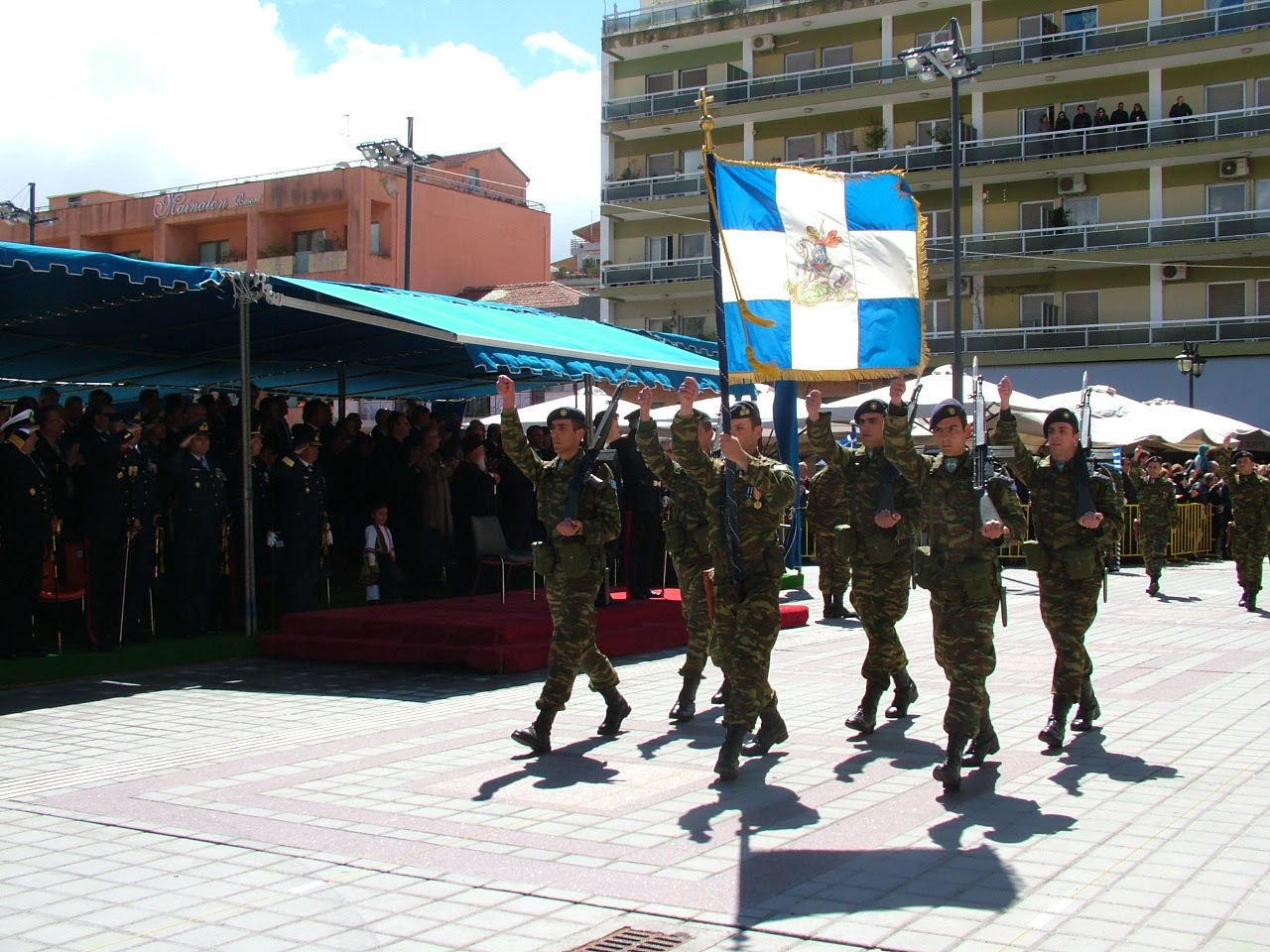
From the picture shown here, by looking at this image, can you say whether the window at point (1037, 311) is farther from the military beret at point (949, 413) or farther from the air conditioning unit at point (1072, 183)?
the military beret at point (949, 413)

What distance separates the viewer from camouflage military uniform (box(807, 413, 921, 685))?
341 inches

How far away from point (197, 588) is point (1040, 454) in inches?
308

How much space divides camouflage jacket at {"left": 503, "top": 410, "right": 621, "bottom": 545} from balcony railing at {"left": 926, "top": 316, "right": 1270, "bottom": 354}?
32.7 metres

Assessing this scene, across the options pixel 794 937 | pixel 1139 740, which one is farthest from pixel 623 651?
pixel 794 937

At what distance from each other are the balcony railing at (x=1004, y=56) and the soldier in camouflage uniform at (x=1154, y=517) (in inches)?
889

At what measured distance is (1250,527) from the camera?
1678cm

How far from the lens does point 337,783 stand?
24.1ft

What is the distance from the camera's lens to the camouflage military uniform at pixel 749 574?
734 centimetres

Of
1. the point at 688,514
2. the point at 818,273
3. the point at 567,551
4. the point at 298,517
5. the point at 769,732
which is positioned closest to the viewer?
the point at 769,732

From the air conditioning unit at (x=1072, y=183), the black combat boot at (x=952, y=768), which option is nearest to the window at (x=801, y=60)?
the air conditioning unit at (x=1072, y=183)

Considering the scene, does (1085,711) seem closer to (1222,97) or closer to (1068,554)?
(1068,554)

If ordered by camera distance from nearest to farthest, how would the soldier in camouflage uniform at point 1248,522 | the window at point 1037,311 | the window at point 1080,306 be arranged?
1. the soldier in camouflage uniform at point 1248,522
2. the window at point 1080,306
3. the window at point 1037,311

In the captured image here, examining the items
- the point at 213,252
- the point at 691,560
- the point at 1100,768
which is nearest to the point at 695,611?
the point at 691,560

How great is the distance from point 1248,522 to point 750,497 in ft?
38.6
